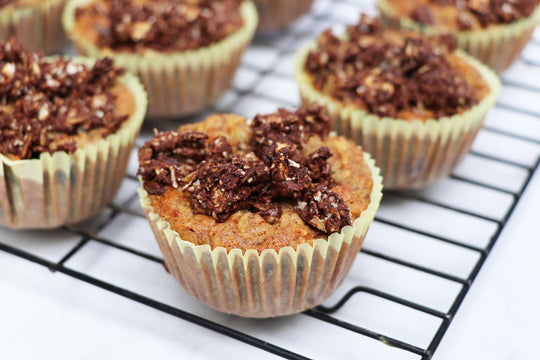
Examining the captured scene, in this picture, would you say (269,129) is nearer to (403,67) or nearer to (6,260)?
(403,67)

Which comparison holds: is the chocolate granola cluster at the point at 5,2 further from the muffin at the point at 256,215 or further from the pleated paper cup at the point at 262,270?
the pleated paper cup at the point at 262,270

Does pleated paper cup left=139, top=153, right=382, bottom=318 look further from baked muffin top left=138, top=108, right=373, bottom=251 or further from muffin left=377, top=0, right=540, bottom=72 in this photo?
muffin left=377, top=0, right=540, bottom=72

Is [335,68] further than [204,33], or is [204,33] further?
[204,33]

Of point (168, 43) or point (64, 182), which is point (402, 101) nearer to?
point (168, 43)

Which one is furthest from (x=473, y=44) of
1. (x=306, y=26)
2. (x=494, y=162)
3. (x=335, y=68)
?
(x=306, y=26)

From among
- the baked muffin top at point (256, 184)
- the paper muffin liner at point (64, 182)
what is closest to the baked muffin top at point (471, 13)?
the baked muffin top at point (256, 184)

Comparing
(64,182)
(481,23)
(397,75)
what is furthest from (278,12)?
(64,182)

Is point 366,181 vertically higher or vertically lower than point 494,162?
higher
